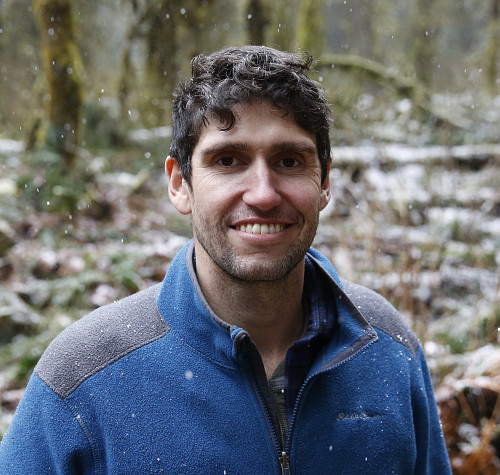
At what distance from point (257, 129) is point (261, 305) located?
26.6 inches

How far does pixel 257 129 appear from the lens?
1825 mm

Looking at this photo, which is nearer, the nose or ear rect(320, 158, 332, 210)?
the nose

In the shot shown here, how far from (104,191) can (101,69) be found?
8718mm

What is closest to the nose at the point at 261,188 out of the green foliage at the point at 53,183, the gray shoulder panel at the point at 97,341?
the gray shoulder panel at the point at 97,341

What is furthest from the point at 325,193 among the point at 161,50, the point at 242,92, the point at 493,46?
the point at 493,46

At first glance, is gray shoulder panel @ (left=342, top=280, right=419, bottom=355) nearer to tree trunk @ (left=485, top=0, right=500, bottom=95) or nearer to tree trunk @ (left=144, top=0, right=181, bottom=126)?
tree trunk @ (left=144, top=0, right=181, bottom=126)

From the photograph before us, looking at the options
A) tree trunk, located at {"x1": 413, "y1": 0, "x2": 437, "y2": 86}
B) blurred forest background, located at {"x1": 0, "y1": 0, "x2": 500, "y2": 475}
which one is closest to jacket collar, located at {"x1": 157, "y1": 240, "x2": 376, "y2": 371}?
blurred forest background, located at {"x1": 0, "y1": 0, "x2": 500, "y2": 475}

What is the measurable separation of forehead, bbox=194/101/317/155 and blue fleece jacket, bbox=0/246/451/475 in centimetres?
56

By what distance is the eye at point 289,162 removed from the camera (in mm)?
1924

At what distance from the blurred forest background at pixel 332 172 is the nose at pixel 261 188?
0.78 metres

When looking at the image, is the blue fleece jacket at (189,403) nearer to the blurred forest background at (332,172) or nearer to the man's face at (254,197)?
the man's face at (254,197)

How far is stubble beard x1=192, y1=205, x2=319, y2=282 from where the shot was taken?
1.83 metres

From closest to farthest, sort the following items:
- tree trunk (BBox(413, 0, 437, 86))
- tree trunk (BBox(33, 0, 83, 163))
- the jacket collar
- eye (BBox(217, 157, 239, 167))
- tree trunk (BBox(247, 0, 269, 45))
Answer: the jacket collar, eye (BBox(217, 157, 239, 167)), tree trunk (BBox(33, 0, 83, 163)), tree trunk (BBox(247, 0, 269, 45)), tree trunk (BBox(413, 0, 437, 86))

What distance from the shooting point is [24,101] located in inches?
602
